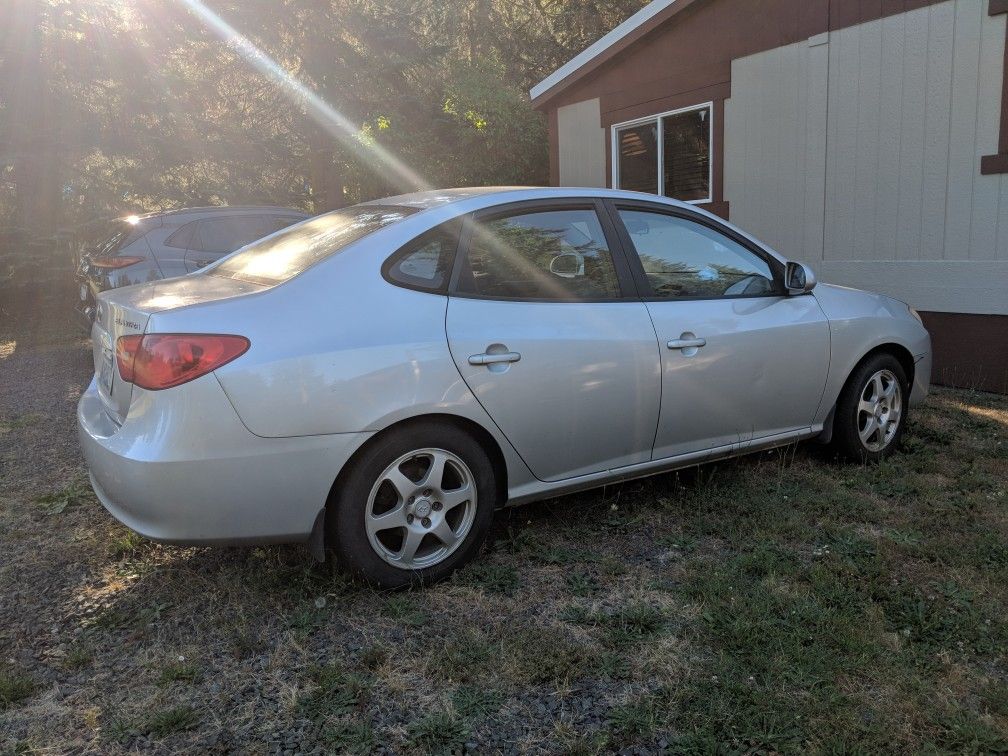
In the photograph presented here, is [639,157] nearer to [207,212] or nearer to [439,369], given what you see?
[207,212]

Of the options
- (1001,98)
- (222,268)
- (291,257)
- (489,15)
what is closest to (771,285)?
(291,257)

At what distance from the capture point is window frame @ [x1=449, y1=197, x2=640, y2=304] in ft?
11.1

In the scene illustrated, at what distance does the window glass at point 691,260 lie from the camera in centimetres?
390

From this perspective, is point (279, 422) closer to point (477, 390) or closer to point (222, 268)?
point (477, 390)

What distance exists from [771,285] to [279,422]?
2.66 metres

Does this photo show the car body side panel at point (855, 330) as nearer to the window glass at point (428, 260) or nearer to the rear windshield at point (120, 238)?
the window glass at point (428, 260)

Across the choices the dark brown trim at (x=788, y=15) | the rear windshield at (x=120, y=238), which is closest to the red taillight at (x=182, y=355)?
the rear windshield at (x=120, y=238)

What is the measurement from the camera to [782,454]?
4.91 metres

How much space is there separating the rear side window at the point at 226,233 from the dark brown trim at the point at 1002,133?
6.79 m

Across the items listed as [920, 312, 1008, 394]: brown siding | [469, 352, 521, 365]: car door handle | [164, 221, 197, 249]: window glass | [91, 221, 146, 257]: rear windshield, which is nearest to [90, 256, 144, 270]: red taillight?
[91, 221, 146, 257]: rear windshield

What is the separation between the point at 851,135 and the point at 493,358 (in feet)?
19.5

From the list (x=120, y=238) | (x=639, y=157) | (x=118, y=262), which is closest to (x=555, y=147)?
(x=639, y=157)

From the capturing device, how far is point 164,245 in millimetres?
8320

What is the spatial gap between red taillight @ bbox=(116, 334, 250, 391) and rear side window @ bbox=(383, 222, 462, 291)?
68 centimetres
